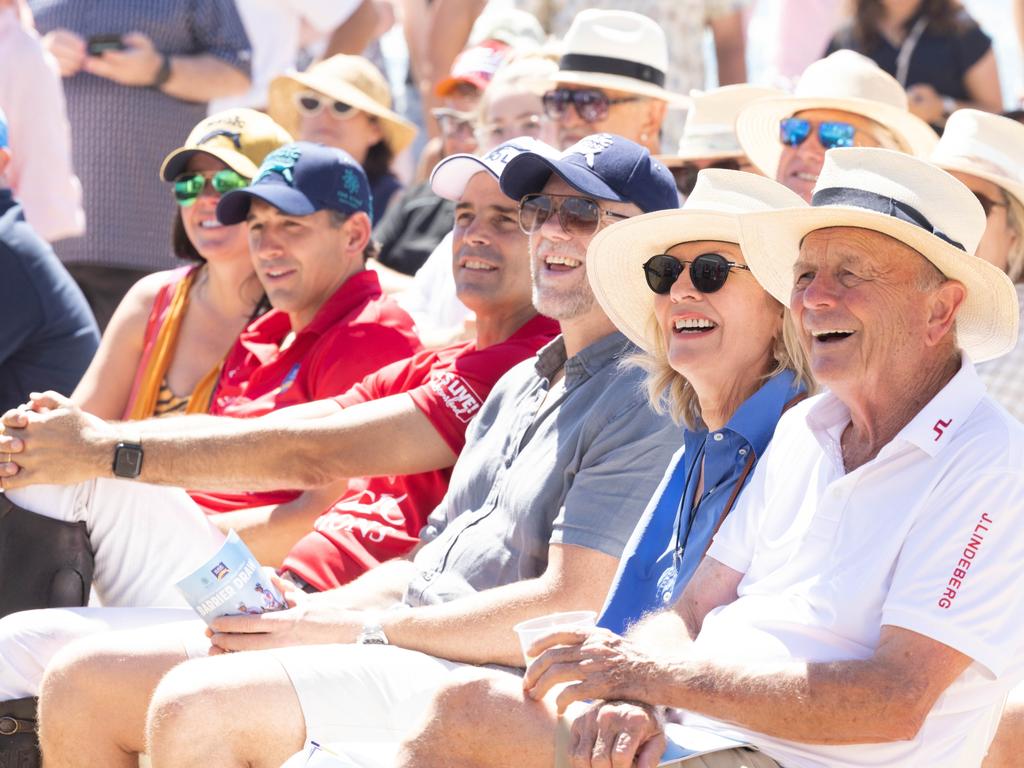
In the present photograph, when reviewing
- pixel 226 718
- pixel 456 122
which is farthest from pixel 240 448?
pixel 456 122

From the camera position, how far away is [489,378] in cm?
441

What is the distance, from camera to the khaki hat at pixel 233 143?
19.2 ft

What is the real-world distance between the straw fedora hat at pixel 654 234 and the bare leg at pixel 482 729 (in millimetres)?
1104

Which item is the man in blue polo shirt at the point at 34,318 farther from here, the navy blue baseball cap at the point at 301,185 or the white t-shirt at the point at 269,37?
the white t-shirt at the point at 269,37

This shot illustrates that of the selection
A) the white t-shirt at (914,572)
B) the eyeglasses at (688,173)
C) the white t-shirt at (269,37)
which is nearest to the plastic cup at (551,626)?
the white t-shirt at (914,572)

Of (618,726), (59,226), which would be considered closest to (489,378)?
(618,726)

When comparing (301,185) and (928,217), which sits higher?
(928,217)

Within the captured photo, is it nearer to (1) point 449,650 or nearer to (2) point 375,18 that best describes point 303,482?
(1) point 449,650

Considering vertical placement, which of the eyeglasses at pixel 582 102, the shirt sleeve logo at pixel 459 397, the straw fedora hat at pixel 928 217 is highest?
the straw fedora hat at pixel 928 217

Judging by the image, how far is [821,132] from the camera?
523 centimetres

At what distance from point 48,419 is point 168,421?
506 millimetres

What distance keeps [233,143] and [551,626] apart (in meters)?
3.37

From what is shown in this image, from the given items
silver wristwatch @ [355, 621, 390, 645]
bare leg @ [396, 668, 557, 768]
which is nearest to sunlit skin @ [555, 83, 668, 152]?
silver wristwatch @ [355, 621, 390, 645]

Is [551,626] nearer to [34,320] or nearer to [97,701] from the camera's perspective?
[97,701]
